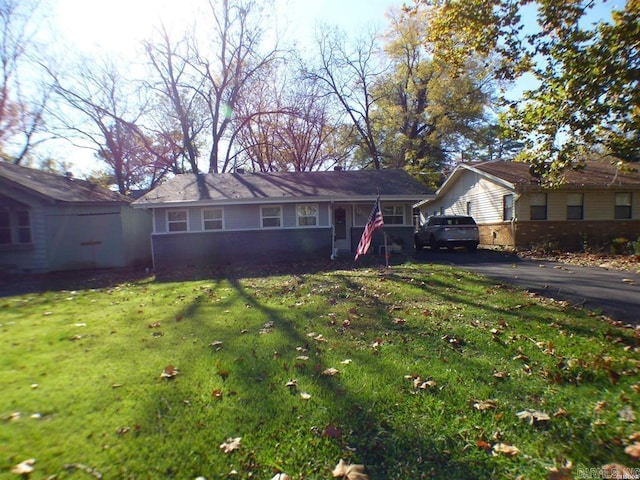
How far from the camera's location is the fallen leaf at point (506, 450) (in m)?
2.69

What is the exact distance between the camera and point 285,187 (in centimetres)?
1777

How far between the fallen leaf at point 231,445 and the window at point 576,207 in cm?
2093

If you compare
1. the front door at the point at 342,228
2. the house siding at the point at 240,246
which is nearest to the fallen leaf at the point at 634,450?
the house siding at the point at 240,246

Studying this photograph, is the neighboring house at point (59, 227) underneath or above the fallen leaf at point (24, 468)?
above

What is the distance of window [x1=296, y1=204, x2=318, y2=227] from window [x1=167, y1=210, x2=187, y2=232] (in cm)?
511

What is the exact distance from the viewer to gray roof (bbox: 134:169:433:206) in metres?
16.2

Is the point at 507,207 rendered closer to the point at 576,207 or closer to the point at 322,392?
the point at 576,207

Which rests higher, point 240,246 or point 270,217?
point 270,217

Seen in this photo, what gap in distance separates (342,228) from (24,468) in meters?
16.0

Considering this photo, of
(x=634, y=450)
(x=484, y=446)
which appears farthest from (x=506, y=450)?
(x=634, y=450)

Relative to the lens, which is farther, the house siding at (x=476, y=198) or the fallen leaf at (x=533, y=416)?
the house siding at (x=476, y=198)

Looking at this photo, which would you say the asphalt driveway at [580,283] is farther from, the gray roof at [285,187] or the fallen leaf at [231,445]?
the fallen leaf at [231,445]

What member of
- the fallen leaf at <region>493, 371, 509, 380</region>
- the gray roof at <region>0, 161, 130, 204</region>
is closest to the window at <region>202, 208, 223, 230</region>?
the gray roof at <region>0, 161, 130, 204</region>

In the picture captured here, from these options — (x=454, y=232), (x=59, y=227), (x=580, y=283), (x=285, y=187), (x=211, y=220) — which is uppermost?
(x=285, y=187)
